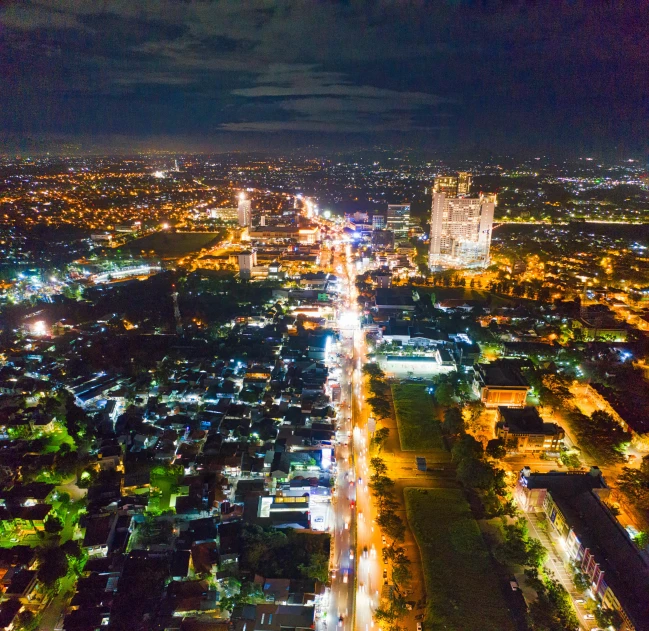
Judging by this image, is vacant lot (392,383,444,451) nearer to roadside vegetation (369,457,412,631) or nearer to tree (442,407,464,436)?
tree (442,407,464,436)

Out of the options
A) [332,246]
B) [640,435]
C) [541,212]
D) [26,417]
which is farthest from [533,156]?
[26,417]

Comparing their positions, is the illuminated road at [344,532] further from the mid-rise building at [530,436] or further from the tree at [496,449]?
the mid-rise building at [530,436]

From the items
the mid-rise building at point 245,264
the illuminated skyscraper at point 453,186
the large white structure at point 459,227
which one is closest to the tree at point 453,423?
the large white structure at point 459,227

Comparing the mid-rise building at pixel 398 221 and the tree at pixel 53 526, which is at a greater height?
the mid-rise building at pixel 398 221

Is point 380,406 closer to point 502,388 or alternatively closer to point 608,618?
point 502,388

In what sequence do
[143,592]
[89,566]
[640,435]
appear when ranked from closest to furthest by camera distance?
[143,592]
[89,566]
[640,435]

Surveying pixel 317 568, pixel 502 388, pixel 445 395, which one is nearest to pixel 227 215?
pixel 445 395

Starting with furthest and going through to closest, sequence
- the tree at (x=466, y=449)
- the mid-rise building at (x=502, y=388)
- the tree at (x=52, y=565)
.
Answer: the mid-rise building at (x=502, y=388) < the tree at (x=466, y=449) < the tree at (x=52, y=565)

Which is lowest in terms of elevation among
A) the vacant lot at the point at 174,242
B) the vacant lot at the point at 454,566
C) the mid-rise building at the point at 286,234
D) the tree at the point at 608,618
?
the vacant lot at the point at 454,566

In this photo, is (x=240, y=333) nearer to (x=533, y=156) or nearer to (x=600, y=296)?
(x=600, y=296)
